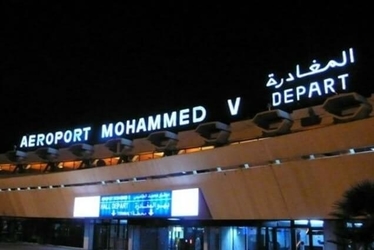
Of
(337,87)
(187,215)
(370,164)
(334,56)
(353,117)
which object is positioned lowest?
(187,215)

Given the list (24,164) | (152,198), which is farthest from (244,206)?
(24,164)

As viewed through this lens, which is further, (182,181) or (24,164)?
(24,164)

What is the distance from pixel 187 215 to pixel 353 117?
38.7 feet

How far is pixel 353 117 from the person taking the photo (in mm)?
24578

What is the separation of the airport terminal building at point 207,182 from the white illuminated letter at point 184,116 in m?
0.10

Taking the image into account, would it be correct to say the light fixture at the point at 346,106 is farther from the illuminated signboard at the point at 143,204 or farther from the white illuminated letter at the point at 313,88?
the illuminated signboard at the point at 143,204

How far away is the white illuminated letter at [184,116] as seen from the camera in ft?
122

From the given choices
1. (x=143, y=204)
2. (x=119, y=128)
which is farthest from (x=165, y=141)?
(x=119, y=128)

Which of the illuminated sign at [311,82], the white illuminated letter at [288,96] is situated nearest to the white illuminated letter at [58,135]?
the illuminated sign at [311,82]

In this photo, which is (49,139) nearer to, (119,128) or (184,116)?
(119,128)

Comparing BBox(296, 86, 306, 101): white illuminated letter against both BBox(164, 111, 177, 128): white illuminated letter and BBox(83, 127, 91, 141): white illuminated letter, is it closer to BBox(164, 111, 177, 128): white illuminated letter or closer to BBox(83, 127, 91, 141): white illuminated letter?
BBox(164, 111, 177, 128): white illuminated letter

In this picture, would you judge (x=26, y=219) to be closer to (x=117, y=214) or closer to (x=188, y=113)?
(x=117, y=214)

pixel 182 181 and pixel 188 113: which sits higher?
pixel 188 113

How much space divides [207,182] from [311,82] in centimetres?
946
